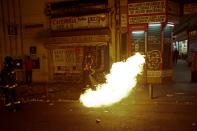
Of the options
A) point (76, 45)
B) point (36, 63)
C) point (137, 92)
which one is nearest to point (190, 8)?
point (137, 92)

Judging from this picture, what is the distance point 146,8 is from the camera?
1667 centimetres

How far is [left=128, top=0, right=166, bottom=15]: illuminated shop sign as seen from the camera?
53.8 ft

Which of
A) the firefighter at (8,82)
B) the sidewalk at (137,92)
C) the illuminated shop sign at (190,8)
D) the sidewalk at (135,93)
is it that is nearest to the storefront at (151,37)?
the sidewalk at (137,92)

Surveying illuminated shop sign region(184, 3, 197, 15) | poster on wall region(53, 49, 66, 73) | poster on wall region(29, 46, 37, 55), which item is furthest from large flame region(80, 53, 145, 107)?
poster on wall region(29, 46, 37, 55)

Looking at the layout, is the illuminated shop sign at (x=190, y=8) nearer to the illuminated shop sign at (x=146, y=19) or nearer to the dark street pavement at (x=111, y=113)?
the illuminated shop sign at (x=146, y=19)

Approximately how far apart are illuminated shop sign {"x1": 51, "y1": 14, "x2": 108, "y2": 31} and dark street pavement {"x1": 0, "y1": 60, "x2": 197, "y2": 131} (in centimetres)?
497

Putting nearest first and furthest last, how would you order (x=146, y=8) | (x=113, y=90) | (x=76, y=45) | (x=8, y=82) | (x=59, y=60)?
1. (x=8, y=82)
2. (x=113, y=90)
3. (x=146, y=8)
4. (x=76, y=45)
5. (x=59, y=60)

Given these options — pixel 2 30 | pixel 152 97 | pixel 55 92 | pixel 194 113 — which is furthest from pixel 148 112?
pixel 2 30

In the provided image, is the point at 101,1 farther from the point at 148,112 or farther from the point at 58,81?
the point at 148,112

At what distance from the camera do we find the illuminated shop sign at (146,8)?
1641cm

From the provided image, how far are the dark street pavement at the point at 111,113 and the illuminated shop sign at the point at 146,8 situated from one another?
445cm

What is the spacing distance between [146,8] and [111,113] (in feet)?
27.2

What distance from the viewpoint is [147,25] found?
1689 cm

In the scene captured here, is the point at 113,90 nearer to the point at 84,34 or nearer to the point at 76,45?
the point at 84,34
